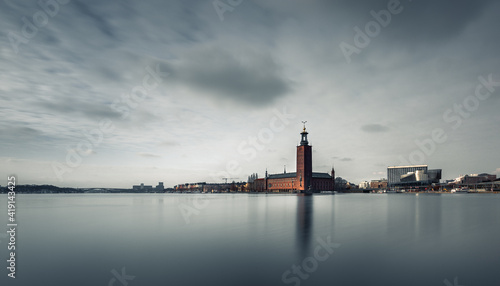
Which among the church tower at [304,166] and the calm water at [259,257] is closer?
the calm water at [259,257]

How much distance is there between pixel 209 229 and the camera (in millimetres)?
24797

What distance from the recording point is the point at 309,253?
1580 cm

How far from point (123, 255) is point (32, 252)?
235 inches

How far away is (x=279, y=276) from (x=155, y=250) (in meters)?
8.30

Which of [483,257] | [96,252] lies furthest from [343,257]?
[96,252]

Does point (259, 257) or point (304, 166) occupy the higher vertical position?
point (304, 166)

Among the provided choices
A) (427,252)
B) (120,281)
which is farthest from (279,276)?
(427,252)

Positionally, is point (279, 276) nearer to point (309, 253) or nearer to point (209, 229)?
point (309, 253)

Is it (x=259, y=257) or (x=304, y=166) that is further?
(x=304, y=166)

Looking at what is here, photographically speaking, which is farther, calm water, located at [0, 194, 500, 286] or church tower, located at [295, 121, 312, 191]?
church tower, located at [295, 121, 312, 191]

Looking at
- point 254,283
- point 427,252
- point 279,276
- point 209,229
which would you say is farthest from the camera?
point 209,229

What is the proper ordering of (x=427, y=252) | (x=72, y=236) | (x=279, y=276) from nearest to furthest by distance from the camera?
1. (x=279, y=276)
2. (x=427, y=252)
3. (x=72, y=236)

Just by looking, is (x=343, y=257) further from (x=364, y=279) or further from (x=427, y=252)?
(x=427, y=252)

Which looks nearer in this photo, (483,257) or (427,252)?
(483,257)
